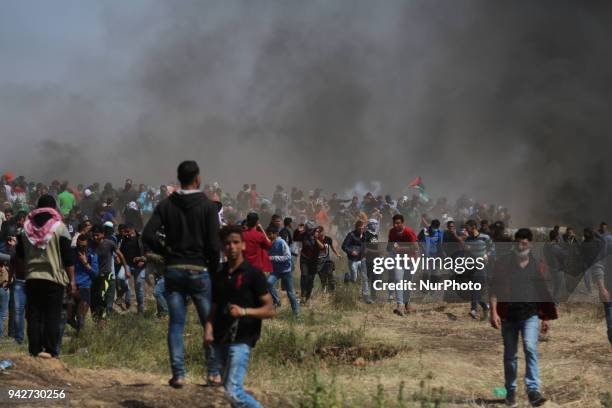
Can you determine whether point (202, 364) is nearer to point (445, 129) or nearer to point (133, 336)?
point (133, 336)

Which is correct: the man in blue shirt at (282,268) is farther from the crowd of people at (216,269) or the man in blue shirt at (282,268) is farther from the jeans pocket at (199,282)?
the jeans pocket at (199,282)

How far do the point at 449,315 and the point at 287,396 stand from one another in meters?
8.46

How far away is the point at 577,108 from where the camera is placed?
42.3m

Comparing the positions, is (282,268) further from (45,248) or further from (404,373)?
(45,248)

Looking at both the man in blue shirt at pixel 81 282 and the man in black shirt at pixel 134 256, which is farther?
the man in black shirt at pixel 134 256

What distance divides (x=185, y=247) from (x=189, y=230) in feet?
0.47

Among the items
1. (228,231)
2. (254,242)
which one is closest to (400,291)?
(254,242)

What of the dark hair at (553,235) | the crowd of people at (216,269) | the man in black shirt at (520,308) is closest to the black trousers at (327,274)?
the crowd of people at (216,269)

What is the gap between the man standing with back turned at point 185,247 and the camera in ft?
22.7

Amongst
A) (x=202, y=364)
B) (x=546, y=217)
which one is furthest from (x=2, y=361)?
(x=546, y=217)

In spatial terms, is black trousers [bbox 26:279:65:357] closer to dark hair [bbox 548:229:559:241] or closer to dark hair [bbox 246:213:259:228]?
dark hair [bbox 246:213:259:228]

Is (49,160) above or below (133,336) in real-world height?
above

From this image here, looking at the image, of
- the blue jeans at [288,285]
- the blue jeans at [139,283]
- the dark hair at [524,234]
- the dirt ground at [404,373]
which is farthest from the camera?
the blue jeans at [139,283]

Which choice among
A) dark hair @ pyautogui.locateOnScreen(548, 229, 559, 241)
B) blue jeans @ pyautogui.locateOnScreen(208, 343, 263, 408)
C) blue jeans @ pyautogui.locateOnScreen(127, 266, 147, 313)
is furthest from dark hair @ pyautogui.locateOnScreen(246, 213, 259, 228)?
dark hair @ pyautogui.locateOnScreen(548, 229, 559, 241)
